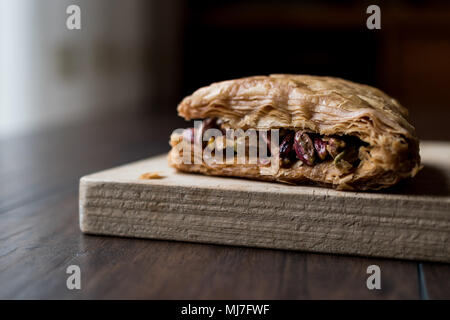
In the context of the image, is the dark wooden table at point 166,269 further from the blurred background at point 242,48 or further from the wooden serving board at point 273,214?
the blurred background at point 242,48

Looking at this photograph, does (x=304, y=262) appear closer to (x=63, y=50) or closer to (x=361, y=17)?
(x=63, y=50)

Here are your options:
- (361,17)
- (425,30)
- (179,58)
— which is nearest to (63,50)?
(179,58)

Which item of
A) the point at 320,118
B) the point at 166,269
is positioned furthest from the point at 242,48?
the point at 166,269

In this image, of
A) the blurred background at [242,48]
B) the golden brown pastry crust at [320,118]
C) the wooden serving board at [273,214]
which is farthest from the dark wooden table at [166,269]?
the blurred background at [242,48]

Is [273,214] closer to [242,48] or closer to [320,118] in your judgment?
[320,118]

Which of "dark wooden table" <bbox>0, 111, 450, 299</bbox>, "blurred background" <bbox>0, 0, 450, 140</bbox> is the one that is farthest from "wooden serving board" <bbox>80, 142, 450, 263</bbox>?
"blurred background" <bbox>0, 0, 450, 140</bbox>
